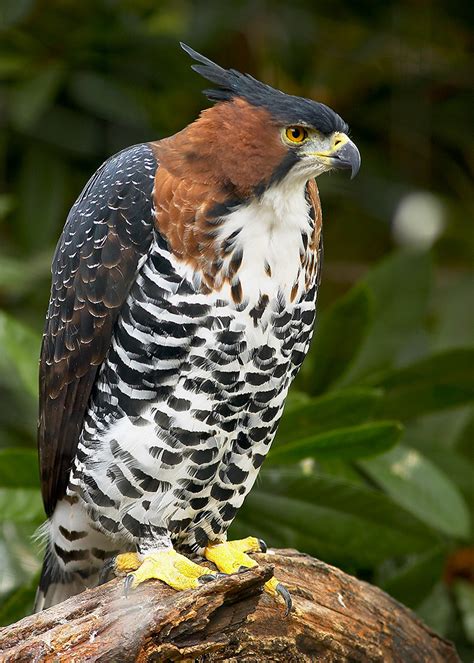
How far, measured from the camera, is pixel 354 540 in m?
3.22

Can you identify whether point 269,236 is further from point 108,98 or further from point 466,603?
point 108,98

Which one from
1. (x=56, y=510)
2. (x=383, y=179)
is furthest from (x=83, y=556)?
(x=383, y=179)

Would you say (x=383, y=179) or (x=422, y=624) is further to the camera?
(x=383, y=179)

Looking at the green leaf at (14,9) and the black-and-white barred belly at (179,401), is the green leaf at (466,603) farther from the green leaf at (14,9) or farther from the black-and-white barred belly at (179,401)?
the green leaf at (14,9)

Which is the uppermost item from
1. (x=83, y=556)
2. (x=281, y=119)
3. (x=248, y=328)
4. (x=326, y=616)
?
(x=281, y=119)

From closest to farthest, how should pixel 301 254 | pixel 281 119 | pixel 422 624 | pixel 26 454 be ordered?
pixel 281 119
pixel 301 254
pixel 422 624
pixel 26 454

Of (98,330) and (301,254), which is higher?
(301,254)

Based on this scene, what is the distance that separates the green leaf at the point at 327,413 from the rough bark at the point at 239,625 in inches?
23.7

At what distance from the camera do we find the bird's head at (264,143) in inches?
89.5

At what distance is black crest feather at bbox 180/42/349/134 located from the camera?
89.1 inches

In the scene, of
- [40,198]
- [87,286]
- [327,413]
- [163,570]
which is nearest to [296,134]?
[87,286]

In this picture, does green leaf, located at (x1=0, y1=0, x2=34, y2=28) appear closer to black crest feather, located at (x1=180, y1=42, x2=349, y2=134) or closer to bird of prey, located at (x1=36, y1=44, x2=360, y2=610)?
bird of prey, located at (x1=36, y1=44, x2=360, y2=610)

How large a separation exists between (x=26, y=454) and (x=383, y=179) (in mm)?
2599

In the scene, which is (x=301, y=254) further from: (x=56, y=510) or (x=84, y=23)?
(x=84, y=23)
